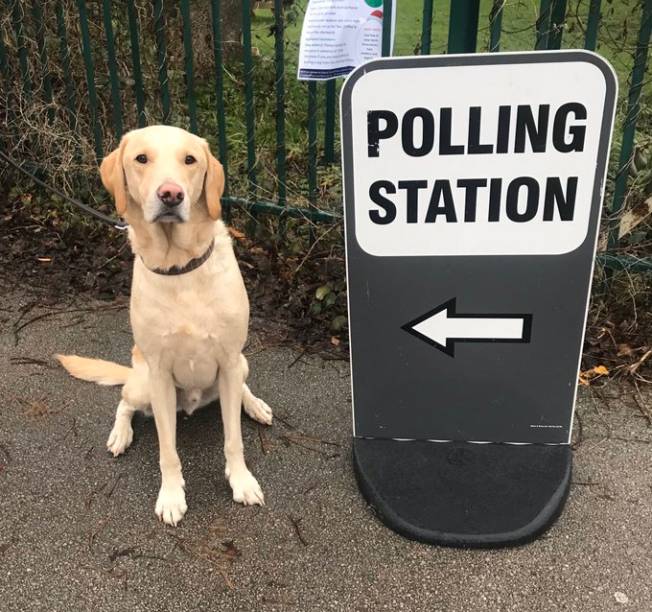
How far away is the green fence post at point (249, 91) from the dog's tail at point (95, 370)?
147 centimetres

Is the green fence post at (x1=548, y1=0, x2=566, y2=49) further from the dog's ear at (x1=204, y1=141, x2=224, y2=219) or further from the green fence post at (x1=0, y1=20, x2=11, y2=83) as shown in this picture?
the green fence post at (x1=0, y1=20, x2=11, y2=83)

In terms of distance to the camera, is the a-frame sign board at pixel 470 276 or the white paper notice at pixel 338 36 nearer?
the a-frame sign board at pixel 470 276

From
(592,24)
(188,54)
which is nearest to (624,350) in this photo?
(592,24)

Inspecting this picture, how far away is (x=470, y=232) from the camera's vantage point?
2.27 metres

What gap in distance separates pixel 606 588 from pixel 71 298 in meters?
3.26

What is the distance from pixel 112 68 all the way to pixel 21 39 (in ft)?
2.78

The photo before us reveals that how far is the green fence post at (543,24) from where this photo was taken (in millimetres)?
2925

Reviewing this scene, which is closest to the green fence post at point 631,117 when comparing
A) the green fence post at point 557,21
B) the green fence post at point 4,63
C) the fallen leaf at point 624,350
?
the green fence post at point 557,21

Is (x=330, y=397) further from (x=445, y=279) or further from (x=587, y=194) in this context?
(x=587, y=194)

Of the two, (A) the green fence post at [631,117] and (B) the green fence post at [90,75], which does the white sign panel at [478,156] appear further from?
(B) the green fence post at [90,75]

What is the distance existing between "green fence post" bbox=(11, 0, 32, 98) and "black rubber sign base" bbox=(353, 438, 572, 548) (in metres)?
3.62

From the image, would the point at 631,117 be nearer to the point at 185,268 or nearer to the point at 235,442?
the point at 185,268

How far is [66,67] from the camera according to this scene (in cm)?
442

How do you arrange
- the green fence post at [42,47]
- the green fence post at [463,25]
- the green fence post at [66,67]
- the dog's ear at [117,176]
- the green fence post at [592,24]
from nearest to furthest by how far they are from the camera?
the dog's ear at [117,176]
the green fence post at [463,25]
the green fence post at [592,24]
the green fence post at [66,67]
the green fence post at [42,47]
